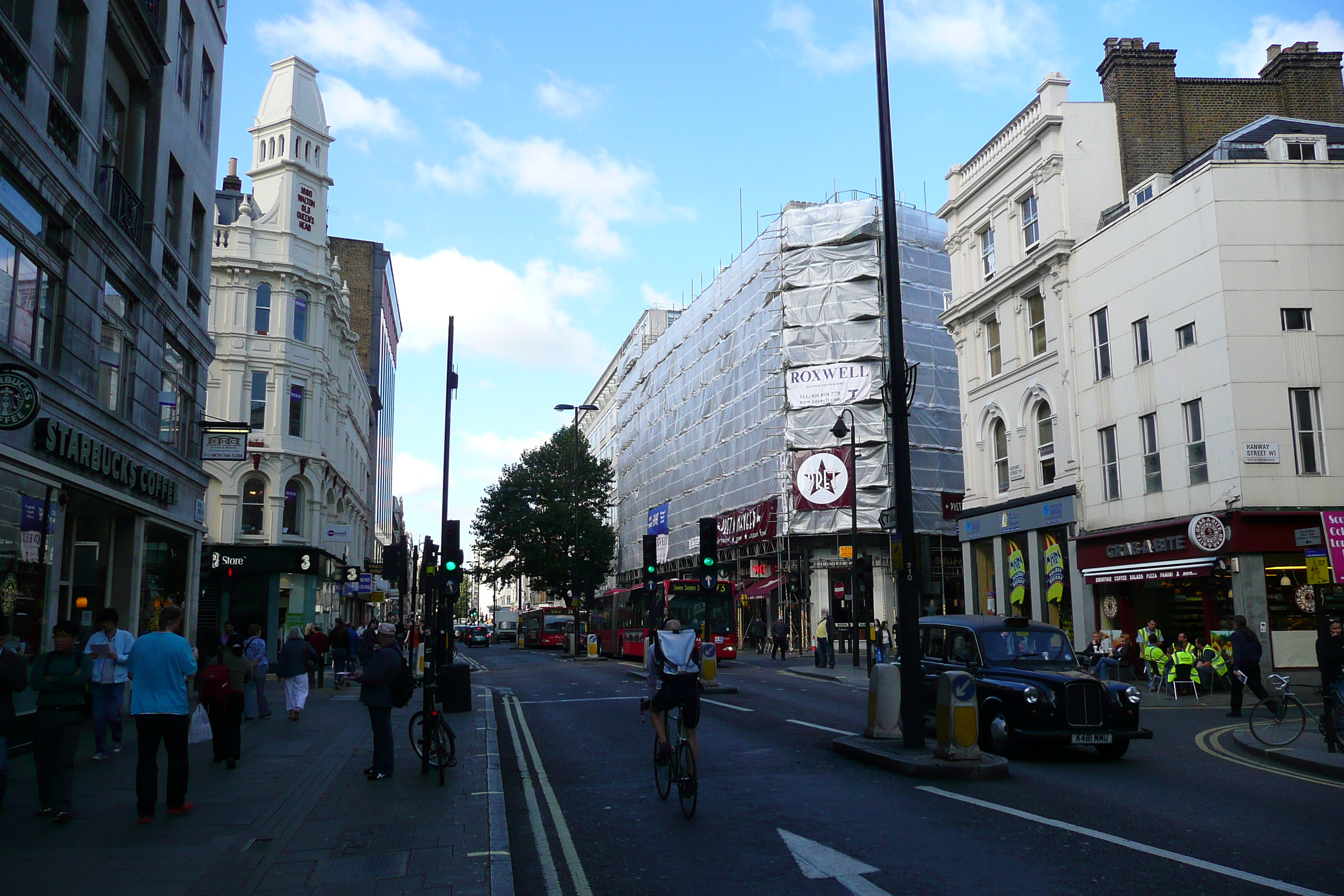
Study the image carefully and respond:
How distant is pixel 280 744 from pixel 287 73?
40.8 meters

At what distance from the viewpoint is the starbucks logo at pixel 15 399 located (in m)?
12.0

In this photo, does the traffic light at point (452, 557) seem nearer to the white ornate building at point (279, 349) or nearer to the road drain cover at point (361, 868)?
the road drain cover at point (361, 868)

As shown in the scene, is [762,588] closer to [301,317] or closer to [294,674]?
[301,317]

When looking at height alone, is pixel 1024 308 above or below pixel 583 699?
above

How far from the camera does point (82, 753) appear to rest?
1348 centimetres

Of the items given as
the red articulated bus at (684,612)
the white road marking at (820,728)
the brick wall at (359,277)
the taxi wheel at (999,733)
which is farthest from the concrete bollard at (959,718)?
the brick wall at (359,277)

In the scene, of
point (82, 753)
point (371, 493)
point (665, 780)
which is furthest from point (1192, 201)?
point (371, 493)

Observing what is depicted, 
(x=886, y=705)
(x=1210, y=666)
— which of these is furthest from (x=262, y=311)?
(x=1210, y=666)

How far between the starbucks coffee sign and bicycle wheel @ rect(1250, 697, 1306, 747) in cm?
1606

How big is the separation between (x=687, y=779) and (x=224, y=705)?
5.95m

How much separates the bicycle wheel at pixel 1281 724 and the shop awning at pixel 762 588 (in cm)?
3399

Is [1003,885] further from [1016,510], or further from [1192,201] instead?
[1016,510]

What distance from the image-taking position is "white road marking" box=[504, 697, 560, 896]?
7.09m

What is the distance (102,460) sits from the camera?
53.8ft
